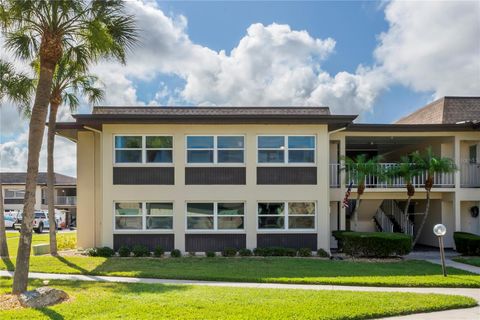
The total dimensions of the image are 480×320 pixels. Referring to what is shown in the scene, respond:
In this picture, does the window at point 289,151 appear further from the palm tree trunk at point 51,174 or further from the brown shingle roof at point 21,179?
the brown shingle roof at point 21,179

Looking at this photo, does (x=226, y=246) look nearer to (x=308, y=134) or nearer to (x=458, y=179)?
(x=308, y=134)

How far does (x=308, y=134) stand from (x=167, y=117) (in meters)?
5.79

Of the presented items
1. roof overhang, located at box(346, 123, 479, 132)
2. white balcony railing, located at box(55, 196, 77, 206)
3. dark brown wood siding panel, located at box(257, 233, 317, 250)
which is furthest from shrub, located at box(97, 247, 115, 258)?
white balcony railing, located at box(55, 196, 77, 206)

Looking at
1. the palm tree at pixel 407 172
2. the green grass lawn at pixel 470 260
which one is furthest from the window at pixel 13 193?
the green grass lawn at pixel 470 260

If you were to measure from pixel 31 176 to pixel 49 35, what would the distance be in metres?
3.46

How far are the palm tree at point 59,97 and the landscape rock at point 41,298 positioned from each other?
894cm

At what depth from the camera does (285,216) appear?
62.3 feet

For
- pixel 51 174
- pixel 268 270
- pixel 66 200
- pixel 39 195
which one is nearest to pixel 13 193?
pixel 39 195

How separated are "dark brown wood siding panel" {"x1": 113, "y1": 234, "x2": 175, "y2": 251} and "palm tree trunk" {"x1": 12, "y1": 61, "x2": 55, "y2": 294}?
8.34 m

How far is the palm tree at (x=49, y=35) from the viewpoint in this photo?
34.5 feet

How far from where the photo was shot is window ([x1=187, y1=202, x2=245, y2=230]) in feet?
62.2

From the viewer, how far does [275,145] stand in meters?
19.1

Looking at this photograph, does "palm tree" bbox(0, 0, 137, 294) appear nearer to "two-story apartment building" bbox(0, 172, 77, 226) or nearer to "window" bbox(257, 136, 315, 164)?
"window" bbox(257, 136, 315, 164)

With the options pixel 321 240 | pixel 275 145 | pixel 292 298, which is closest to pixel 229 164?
pixel 275 145
